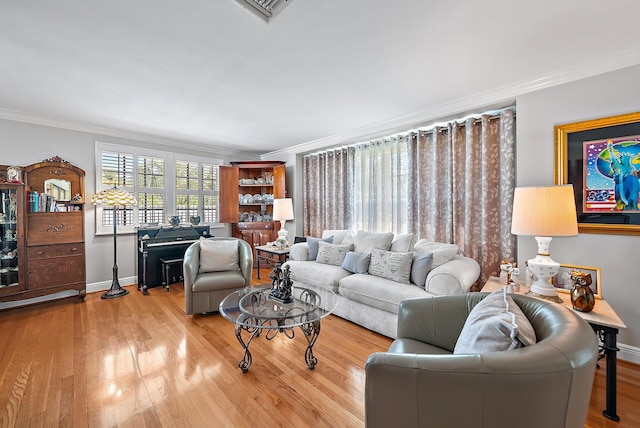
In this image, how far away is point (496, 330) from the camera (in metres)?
1.06

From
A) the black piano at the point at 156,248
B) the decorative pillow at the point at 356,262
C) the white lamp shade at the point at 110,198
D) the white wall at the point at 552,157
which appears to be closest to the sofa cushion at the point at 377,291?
the decorative pillow at the point at 356,262

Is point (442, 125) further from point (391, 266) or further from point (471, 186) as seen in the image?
point (391, 266)

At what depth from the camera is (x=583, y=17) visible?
1.72 m

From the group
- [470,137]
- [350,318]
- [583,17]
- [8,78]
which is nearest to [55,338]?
[8,78]

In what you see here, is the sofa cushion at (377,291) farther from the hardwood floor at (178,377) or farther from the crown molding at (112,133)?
the crown molding at (112,133)

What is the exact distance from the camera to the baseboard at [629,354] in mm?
2189

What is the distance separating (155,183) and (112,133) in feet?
3.09

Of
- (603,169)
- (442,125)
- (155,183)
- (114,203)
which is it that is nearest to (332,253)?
(442,125)

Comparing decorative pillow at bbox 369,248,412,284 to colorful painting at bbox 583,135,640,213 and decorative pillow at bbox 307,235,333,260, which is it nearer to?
decorative pillow at bbox 307,235,333,260

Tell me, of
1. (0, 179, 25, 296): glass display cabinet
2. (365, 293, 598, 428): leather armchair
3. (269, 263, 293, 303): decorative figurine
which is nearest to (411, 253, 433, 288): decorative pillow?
(269, 263, 293, 303): decorative figurine

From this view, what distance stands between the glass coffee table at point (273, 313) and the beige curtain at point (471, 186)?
1.81m

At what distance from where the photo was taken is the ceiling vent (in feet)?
5.31

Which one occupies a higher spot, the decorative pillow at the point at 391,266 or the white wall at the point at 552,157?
the white wall at the point at 552,157

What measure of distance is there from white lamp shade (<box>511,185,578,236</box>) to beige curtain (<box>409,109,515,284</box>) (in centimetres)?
90
